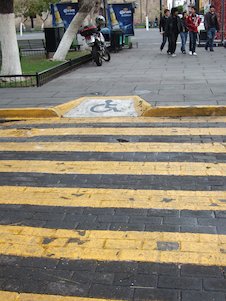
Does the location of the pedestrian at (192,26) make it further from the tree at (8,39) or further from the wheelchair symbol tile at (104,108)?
the wheelchair symbol tile at (104,108)

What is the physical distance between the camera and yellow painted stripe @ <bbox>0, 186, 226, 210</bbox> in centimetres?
456

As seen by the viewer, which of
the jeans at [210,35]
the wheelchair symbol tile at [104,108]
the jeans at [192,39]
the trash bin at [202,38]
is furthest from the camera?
the trash bin at [202,38]

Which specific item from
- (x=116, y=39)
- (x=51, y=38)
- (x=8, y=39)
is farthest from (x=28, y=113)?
(x=116, y=39)

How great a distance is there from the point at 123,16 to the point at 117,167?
1797 cm

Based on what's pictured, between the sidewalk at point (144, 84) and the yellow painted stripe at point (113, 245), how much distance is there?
199 inches

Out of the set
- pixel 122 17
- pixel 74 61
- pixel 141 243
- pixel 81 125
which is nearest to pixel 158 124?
pixel 81 125

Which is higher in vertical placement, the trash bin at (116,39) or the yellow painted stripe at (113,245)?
the trash bin at (116,39)

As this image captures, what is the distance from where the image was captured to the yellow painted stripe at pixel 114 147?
634 centimetres

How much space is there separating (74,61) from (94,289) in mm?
12866

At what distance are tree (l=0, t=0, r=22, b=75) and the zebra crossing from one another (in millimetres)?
5657

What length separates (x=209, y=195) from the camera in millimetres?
4746

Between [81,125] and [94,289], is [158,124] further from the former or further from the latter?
[94,289]

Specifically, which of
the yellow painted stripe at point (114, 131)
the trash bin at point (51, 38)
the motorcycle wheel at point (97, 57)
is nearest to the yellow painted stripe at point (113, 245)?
the yellow painted stripe at point (114, 131)

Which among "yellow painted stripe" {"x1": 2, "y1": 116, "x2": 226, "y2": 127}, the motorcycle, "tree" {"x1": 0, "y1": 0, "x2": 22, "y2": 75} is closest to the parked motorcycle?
the motorcycle
